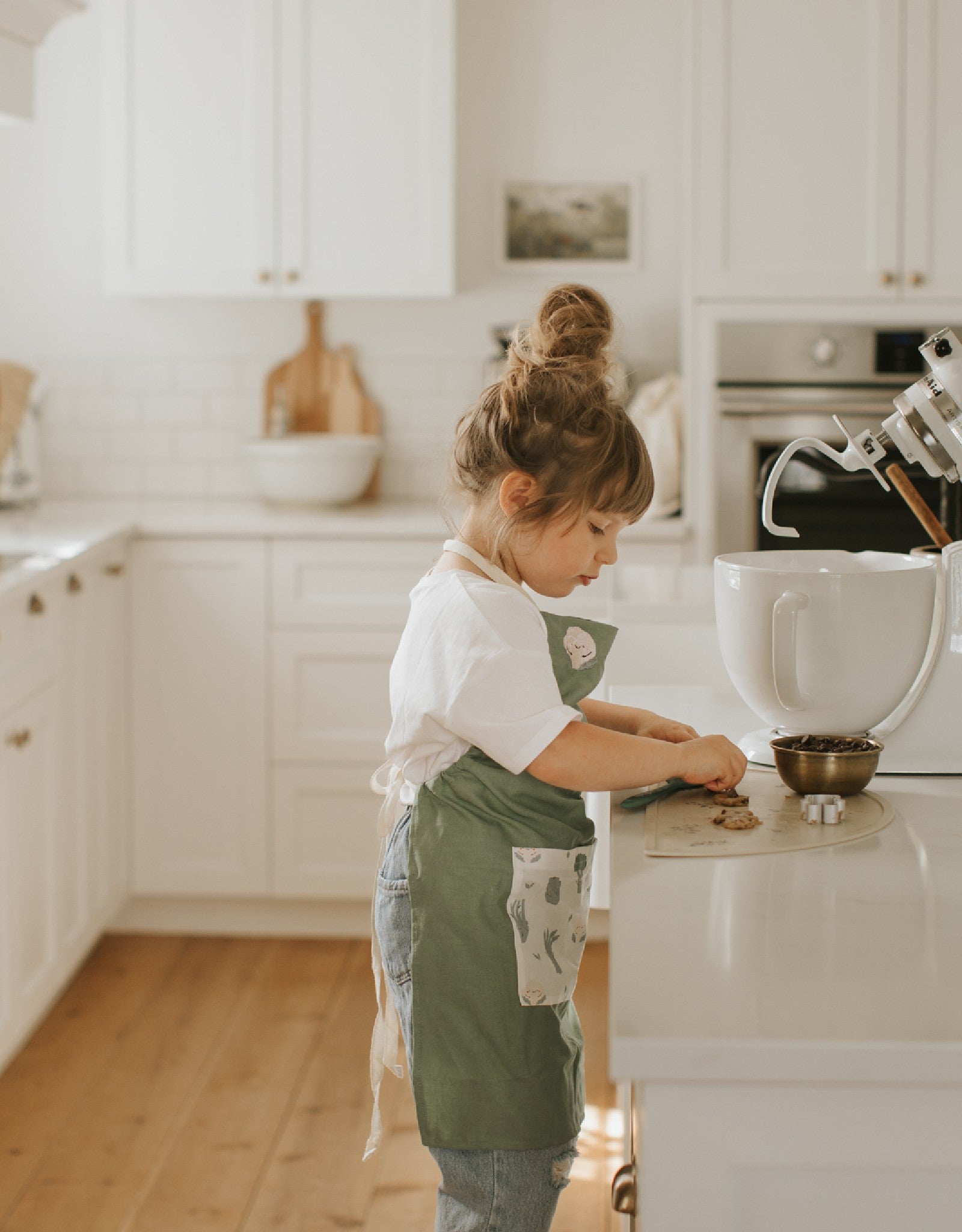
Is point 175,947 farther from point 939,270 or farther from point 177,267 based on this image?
point 939,270

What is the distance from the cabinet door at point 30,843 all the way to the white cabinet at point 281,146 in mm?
1209

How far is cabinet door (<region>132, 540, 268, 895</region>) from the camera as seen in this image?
2.94 metres

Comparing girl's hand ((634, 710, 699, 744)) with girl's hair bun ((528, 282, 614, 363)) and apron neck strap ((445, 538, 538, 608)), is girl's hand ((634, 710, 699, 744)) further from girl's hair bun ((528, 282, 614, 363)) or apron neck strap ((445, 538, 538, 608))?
girl's hair bun ((528, 282, 614, 363))

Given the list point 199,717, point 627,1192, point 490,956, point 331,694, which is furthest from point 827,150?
point 627,1192

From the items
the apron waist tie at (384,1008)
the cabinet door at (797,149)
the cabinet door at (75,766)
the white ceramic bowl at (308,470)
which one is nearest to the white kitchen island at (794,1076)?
the apron waist tie at (384,1008)

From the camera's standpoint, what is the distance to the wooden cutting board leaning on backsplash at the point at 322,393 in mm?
3471

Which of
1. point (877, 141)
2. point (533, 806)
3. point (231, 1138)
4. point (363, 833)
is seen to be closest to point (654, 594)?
point (533, 806)

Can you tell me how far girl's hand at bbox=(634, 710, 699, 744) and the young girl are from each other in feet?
0.24

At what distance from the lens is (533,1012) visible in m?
1.04

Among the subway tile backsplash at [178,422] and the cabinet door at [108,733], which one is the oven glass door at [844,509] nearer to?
the subway tile backsplash at [178,422]

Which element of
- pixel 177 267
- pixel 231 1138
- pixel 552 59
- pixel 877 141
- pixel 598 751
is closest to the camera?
pixel 598 751

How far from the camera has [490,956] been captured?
103cm

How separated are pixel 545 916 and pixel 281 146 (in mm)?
2472

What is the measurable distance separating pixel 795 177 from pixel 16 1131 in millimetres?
2423
